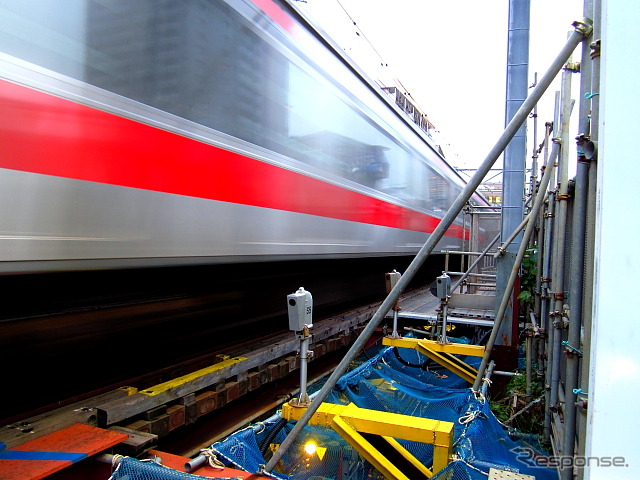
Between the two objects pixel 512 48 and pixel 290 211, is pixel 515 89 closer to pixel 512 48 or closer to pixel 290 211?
pixel 512 48

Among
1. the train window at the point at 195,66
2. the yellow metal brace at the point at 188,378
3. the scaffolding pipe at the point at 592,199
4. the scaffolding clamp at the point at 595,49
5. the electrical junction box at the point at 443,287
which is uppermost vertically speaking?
the train window at the point at 195,66

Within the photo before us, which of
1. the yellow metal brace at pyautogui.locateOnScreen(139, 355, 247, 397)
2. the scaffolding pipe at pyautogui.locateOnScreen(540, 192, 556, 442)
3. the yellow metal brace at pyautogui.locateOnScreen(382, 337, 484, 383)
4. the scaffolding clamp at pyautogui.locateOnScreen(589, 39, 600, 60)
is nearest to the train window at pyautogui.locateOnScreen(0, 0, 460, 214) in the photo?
the yellow metal brace at pyautogui.locateOnScreen(139, 355, 247, 397)

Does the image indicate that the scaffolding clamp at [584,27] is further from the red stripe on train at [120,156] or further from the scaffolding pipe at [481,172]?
the red stripe on train at [120,156]

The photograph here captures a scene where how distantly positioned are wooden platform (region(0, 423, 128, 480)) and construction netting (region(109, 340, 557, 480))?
39 centimetres

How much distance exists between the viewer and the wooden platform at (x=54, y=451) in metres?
2.02

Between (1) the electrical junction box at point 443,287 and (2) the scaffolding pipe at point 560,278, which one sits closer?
(2) the scaffolding pipe at point 560,278

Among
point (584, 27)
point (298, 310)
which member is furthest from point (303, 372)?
point (584, 27)

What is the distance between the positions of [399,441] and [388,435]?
0.58 metres

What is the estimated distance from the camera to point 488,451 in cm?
265

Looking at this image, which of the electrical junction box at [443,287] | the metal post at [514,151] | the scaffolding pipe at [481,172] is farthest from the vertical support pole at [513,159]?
the scaffolding pipe at [481,172]

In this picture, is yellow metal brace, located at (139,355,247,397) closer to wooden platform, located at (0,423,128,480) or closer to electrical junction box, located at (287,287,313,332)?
wooden platform, located at (0,423,128,480)

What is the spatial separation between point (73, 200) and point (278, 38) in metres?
2.29

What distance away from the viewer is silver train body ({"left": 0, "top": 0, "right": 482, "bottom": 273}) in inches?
86.0

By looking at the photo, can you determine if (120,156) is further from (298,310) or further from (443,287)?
(443,287)
